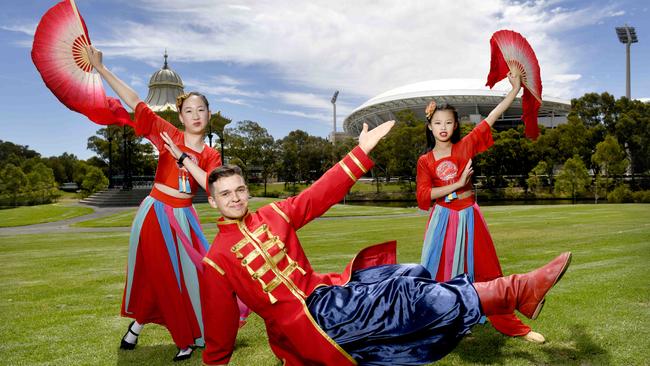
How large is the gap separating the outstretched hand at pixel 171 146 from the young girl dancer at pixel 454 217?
2.45 metres

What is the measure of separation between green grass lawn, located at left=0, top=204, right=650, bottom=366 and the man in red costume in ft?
5.29

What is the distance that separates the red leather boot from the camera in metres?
2.62

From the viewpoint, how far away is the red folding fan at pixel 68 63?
13.7 ft

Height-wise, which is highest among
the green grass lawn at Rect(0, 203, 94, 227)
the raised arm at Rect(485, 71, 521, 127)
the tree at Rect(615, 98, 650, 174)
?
the tree at Rect(615, 98, 650, 174)

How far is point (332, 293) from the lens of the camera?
111 inches

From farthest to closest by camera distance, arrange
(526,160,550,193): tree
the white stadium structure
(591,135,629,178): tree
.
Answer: the white stadium structure, (526,160,550,193): tree, (591,135,629,178): tree

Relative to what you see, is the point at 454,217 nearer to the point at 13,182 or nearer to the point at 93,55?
the point at 93,55

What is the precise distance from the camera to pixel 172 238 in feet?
14.3

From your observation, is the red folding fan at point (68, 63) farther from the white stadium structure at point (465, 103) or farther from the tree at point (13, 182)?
the white stadium structure at point (465, 103)

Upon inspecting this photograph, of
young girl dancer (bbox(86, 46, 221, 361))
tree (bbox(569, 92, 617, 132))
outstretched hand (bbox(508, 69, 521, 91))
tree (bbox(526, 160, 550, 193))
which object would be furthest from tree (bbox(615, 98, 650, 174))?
young girl dancer (bbox(86, 46, 221, 361))

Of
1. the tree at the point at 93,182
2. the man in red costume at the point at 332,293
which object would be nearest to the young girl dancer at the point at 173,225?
the man in red costume at the point at 332,293

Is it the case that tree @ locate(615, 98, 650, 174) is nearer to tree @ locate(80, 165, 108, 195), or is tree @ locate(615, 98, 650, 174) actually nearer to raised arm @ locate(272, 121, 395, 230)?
raised arm @ locate(272, 121, 395, 230)

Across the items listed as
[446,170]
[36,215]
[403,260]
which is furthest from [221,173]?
Answer: [36,215]

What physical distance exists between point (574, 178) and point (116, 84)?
1605 inches
